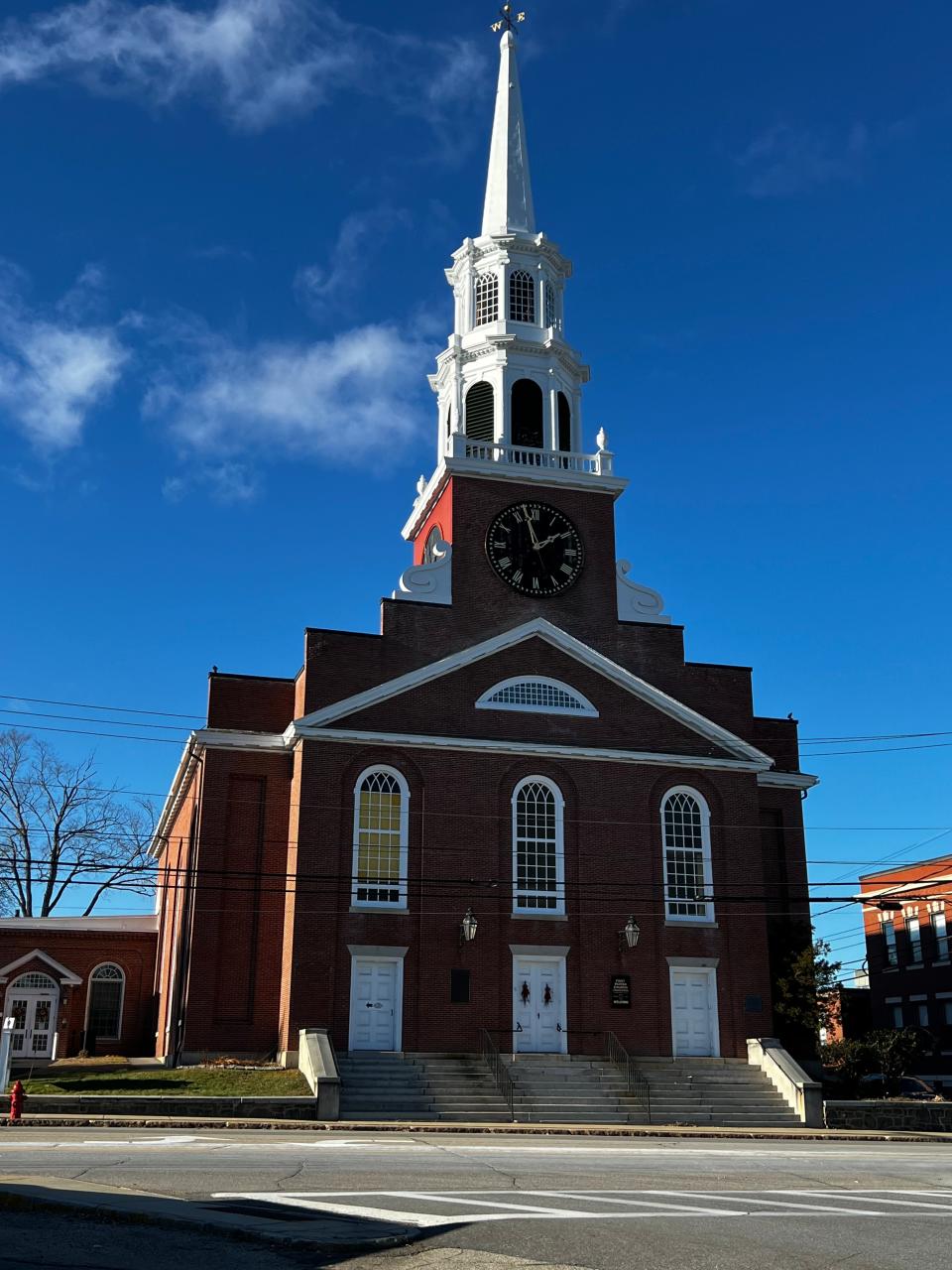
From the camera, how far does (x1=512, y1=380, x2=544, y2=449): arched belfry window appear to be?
132 ft

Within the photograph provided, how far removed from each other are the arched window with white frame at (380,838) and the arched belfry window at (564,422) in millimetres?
13015

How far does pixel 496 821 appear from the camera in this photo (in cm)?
3422

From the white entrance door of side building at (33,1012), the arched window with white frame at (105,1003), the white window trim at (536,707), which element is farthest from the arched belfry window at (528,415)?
the white entrance door of side building at (33,1012)

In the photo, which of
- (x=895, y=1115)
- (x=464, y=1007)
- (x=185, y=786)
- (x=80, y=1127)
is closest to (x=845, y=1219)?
(x=80, y=1127)

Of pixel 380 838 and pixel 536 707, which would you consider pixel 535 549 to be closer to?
pixel 536 707

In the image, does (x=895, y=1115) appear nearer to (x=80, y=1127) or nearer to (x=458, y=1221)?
(x=80, y=1127)

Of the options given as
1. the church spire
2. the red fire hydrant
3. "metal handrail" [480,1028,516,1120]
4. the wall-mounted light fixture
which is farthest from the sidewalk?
the church spire

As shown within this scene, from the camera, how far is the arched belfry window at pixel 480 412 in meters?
40.2

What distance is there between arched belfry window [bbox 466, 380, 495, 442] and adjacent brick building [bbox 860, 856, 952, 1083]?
24.5m

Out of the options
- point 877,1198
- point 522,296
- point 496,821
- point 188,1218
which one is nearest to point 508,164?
point 522,296

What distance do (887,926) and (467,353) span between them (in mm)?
32410

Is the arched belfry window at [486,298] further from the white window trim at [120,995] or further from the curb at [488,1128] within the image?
the curb at [488,1128]

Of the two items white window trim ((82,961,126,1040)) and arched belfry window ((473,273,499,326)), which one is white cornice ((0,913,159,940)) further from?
arched belfry window ((473,273,499,326))

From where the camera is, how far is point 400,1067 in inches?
1203
